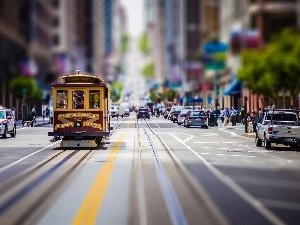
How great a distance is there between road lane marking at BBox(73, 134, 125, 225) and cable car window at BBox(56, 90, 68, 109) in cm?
946

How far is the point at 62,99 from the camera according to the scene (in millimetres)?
33406

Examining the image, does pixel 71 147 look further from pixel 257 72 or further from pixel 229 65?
pixel 229 65

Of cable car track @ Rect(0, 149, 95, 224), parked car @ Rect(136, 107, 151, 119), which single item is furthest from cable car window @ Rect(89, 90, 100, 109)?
parked car @ Rect(136, 107, 151, 119)

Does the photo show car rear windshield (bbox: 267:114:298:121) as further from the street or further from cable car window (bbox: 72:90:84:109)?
cable car window (bbox: 72:90:84:109)

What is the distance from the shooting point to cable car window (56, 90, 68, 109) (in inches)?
1313

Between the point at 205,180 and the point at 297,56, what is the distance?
33566mm

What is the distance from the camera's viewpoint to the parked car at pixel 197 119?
64.2 meters

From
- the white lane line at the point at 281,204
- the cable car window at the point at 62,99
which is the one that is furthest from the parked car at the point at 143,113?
the white lane line at the point at 281,204

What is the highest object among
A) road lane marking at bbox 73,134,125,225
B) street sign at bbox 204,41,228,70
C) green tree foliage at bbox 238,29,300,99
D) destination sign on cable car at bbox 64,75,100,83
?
street sign at bbox 204,41,228,70

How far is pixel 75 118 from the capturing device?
109 feet

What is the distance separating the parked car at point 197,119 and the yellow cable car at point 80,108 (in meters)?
31.3

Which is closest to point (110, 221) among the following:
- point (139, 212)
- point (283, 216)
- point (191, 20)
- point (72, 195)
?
point (139, 212)

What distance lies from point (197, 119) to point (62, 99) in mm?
32229

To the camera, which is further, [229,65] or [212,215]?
[229,65]
